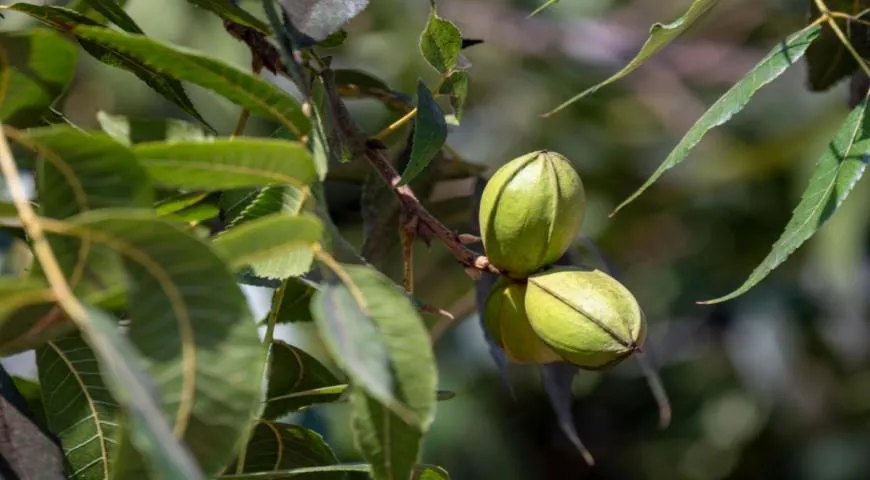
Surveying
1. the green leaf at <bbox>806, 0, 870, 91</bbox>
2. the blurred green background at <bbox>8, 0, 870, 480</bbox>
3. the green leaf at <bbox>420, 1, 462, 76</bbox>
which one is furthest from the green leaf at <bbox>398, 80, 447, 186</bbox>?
the blurred green background at <bbox>8, 0, 870, 480</bbox>

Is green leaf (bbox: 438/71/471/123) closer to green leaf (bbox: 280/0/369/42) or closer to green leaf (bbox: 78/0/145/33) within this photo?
green leaf (bbox: 280/0/369/42)

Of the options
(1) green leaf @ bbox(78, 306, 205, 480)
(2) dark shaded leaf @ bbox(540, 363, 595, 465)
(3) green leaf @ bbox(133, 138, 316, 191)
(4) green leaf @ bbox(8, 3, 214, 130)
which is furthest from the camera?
(2) dark shaded leaf @ bbox(540, 363, 595, 465)

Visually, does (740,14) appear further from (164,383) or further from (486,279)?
(164,383)

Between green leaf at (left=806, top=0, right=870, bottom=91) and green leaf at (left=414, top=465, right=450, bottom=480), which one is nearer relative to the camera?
green leaf at (left=414, top=465, right=450, bottom=480)

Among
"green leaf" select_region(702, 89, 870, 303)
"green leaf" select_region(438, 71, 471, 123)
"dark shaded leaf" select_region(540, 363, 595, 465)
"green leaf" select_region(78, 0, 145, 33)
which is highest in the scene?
"green leaf" select_region(78, 0, 145, 33)

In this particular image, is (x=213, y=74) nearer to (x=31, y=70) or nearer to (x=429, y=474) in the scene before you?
(x=31, y=70)

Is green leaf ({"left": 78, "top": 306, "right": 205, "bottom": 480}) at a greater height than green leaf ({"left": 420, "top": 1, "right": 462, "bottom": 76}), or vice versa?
green leaf ({"left": 78, "top": 306, "right": 205, "bottom": 480})

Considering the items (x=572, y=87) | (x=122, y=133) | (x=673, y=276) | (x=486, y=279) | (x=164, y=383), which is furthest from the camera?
(x=572, y=87)

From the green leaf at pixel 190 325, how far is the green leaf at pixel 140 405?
29 mm

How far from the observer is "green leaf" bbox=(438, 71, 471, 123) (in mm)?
789

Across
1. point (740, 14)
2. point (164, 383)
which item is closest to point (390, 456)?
point (164, 383)

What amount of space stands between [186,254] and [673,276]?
2.08 m

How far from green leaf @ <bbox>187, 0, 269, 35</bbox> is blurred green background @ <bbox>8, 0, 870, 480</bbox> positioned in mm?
1361

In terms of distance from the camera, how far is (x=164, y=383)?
1.61ft
